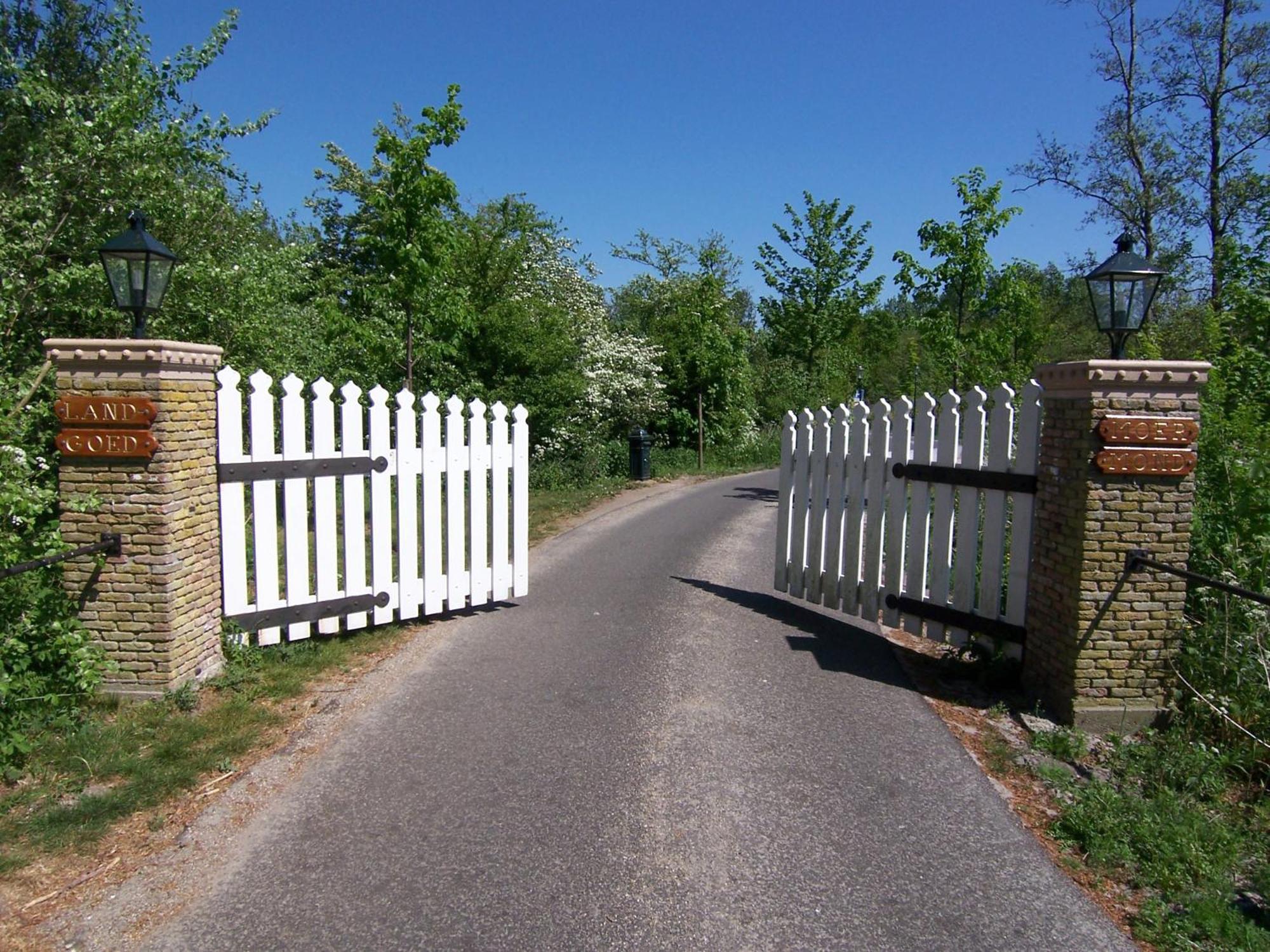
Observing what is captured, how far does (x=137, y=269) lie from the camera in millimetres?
5188

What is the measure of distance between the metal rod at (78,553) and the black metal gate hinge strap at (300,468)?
743mm

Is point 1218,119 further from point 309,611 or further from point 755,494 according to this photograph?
point 309,611

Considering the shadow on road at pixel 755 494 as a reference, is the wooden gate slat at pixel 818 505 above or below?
above

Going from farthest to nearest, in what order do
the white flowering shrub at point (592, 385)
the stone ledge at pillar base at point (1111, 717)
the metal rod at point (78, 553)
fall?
the white flowering shrub at point (592, 385) < the stone ledge at pillar base at point (1111, 717) < the metal rod at point (78, 553)

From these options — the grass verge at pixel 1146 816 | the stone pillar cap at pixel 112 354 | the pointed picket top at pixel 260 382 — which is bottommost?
the grass verge at pixel 1146 816

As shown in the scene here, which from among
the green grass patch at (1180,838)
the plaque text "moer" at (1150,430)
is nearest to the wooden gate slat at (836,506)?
the plaque text "moer" at (1150,430)

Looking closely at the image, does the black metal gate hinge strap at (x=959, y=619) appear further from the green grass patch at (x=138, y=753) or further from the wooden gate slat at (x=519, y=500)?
the green grass patch at (x=138, y=753)

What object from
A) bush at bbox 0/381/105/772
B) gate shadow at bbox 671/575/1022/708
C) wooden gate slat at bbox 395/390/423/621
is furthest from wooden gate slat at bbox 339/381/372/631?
gate shadow at bbox 671/575/1022/708

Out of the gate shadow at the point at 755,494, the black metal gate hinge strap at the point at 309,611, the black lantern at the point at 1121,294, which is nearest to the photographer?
the black lantern at the point at 1121,294

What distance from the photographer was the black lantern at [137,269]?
5168mm

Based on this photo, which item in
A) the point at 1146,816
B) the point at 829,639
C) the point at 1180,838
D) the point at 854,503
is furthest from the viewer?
the point at 854,503

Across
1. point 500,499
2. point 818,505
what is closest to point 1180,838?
point 818,505

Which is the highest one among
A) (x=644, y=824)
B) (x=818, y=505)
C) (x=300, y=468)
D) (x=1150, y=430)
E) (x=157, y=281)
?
(x=157, y=281)

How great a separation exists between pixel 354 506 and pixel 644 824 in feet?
10.8
